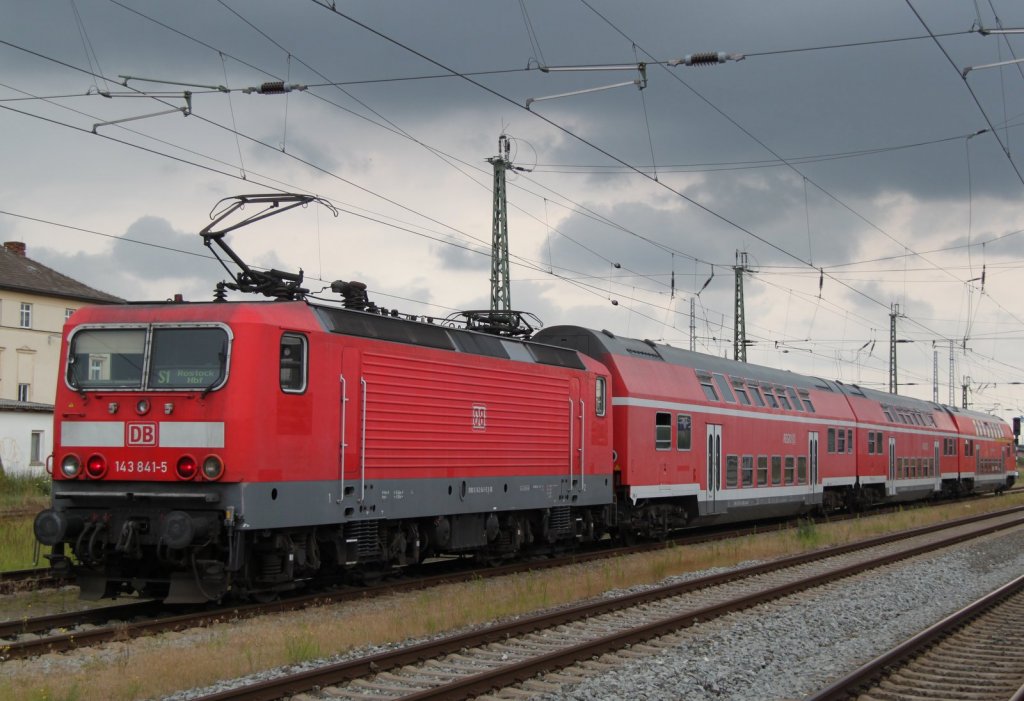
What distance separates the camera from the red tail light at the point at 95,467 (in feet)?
43.2

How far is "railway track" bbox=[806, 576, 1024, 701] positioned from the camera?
10156mm

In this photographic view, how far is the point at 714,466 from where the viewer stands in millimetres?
25344

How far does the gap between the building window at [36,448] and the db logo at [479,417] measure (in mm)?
38552

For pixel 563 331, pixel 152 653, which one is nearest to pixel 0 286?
pixel 563 331

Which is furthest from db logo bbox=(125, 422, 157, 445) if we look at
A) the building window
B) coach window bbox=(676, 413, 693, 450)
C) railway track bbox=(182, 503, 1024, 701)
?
the building window

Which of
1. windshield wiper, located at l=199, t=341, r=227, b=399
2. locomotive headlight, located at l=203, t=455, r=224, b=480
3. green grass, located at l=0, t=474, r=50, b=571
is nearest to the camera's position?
locomotive headlight, located at l=203, t=455, r=224, b=480

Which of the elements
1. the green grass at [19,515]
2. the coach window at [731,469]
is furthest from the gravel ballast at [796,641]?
the green grass at [19,515]

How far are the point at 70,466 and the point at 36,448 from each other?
40.9 metres

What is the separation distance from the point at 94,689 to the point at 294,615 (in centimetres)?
428

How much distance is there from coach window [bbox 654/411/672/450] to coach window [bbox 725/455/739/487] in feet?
9.67

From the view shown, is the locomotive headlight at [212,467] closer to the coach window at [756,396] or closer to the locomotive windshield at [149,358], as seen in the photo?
the locomotive windshield at [149,358]

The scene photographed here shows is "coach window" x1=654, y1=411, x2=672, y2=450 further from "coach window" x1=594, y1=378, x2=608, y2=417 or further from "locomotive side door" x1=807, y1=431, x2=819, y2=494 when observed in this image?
"locomotive side door" x1=807, y1=431, x2=819, y2=494

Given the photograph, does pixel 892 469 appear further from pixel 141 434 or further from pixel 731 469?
pixel 141 434

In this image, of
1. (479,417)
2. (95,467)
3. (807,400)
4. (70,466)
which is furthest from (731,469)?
(70,466)
